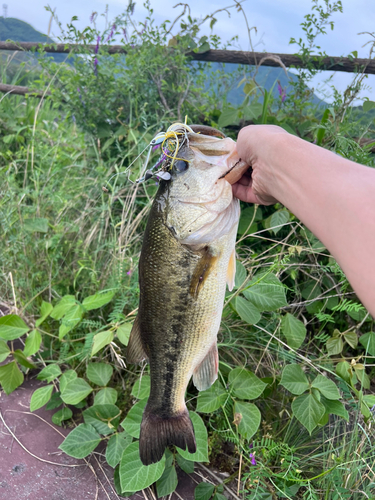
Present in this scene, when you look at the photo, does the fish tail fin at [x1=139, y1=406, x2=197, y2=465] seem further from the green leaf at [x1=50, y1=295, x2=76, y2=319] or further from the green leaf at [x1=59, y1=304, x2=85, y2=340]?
the green leaf at [x1=50, y1=295, x2=76, y2=319]

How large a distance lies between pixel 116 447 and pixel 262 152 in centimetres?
173

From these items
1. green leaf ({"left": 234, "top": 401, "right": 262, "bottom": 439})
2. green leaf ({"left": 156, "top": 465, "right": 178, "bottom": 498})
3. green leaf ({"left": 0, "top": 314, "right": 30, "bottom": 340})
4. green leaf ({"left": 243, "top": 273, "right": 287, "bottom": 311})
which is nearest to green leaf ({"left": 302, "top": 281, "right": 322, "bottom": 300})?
green leaf ({"left": 243, "top": 273, "right": 287, "bottom": 311})

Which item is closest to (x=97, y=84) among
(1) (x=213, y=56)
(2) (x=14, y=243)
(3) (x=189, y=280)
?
(1) (x=213, y=56)

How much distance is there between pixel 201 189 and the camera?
4.72 feet

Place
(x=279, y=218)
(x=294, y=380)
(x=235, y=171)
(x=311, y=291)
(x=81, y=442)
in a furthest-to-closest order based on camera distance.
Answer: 1. (x=311, y=291)
2. (x=279, y=218)
3. (x=81, y=442)
4. (x=294, y=380)
5. (x=235, y=171)

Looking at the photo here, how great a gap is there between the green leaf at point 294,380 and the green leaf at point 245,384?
12 centimetres

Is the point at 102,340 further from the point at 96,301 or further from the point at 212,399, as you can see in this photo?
the point at 212,399

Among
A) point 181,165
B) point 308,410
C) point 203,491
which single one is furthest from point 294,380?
point 181,165

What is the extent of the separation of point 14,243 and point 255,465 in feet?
7.57

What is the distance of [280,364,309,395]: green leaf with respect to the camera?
198cm

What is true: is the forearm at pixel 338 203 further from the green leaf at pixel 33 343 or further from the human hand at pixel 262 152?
the green leaf at pixel 33 343

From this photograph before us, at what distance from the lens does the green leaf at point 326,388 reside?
1.96 m

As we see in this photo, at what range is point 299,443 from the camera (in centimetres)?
222

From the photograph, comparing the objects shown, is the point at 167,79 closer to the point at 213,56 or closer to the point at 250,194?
the point at 213,56
